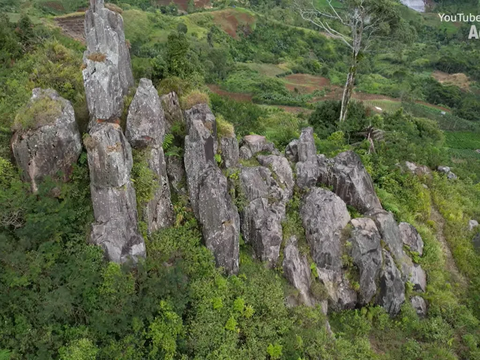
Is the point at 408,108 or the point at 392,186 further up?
the point at 392,186

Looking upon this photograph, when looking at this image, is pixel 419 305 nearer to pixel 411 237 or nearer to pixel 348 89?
pixel 411 237

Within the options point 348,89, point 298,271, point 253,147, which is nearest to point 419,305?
point 298,271

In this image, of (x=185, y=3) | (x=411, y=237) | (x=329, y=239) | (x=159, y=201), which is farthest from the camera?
(x=185, y=3)

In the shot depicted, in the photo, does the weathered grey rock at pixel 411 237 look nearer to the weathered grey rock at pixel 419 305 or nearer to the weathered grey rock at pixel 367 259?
the weathered grey rock at pixel 419 305

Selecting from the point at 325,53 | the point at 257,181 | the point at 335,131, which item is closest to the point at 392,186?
the point at 335,131

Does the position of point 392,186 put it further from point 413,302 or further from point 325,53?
point 325,53

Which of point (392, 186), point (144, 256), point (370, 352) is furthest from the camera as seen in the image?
point (392, 186)
